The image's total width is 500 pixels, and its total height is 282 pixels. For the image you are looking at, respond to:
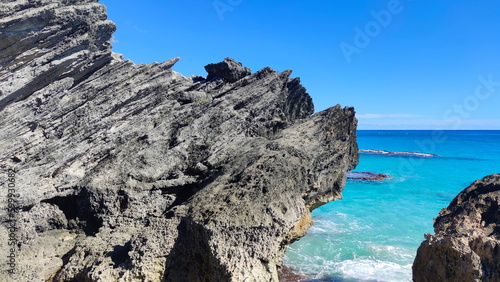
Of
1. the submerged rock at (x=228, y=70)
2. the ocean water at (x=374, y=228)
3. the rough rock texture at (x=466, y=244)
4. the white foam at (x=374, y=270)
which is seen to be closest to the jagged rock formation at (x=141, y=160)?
the submerged rock at (x=228, y=70)

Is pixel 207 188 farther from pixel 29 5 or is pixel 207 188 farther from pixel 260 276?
pixel 29 5

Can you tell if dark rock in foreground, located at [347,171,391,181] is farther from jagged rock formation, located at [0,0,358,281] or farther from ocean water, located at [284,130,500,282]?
jagged rock formation, located at [0,0,358,281]

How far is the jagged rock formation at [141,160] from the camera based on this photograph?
27.3 ft

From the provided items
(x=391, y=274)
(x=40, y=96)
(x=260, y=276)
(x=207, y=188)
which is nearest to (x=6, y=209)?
(x=40, y=96)

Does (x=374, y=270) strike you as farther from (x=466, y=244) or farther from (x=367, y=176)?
(x=367, y=176)

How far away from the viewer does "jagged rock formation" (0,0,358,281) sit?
27.3 ft

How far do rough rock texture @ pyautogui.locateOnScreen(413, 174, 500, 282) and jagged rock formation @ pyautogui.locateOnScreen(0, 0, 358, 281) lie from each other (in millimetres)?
3543

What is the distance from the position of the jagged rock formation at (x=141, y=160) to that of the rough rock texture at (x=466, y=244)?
11.6 feet

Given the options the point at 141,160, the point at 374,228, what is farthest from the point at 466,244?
the point at 374,228

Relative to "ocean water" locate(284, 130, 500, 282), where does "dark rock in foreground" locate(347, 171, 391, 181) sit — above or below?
above

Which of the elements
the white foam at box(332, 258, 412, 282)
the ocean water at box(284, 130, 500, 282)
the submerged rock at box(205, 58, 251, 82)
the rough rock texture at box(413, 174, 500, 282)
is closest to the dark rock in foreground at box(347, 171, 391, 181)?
the ocean water at box(284, 130, 500, 282)

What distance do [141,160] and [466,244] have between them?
33.7ft

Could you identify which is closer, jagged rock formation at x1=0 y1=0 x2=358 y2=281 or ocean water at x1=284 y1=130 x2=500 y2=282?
jagged rock formation at x1=0 y1=0 x2=358 y2=281

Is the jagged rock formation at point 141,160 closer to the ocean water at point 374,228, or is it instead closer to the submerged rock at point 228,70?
the submerged rock at point 228,70
